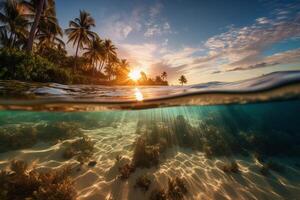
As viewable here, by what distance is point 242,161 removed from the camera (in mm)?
10852

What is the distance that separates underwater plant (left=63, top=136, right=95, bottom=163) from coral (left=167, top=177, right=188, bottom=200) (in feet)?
17.7

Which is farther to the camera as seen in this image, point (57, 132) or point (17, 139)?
point (57, 132)

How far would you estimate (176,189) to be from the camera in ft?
23.5

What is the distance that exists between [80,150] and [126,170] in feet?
13.3

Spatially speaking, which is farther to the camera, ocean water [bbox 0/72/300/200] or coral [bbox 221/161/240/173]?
coral [bbox 221/161/240/173]

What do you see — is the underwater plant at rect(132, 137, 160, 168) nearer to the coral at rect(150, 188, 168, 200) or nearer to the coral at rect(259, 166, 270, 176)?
the coral at rect(150, 188, 168, 200)

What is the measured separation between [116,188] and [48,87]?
6377mm

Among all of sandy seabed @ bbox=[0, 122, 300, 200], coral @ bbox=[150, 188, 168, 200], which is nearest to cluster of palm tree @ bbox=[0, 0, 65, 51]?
sandy seabed @ bbox=[0, 122, 300, 200]

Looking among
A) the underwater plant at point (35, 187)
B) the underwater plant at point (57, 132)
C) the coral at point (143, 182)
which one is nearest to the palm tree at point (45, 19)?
the underwater plant at point (57, 132)

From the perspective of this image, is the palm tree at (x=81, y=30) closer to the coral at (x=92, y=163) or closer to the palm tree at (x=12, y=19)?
the palm tree at (x=12, y=19)

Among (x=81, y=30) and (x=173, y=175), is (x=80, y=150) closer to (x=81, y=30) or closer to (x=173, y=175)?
(x=173, y=175)

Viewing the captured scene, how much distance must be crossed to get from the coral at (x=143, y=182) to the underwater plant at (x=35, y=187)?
9.51 feet

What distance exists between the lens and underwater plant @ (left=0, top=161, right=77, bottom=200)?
240 inches

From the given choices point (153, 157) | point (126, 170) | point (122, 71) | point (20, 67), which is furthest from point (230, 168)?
point (122, 71)
